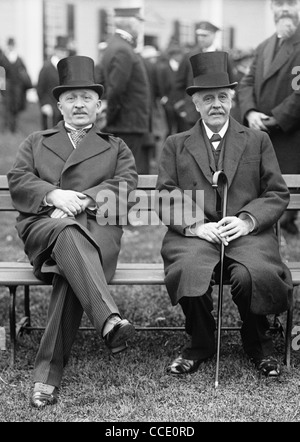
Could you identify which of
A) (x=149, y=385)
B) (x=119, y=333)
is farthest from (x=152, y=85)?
(x=119, y=333)

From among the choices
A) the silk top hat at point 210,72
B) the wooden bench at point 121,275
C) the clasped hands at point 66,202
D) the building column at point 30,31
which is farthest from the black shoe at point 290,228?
the building column at point 30,31

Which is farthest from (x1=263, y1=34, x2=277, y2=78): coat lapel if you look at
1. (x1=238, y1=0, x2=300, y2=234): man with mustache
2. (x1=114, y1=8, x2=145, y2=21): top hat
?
(x1=114, y1=8, x2=145, y2=21): top hat

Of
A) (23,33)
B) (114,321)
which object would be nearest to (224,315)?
(114,321)

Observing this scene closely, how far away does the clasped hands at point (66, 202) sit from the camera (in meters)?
4.87

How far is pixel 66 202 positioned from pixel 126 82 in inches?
139

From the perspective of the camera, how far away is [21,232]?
4945mm

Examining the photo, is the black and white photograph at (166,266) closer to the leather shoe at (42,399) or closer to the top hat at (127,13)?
the leather shoe at (42,399)

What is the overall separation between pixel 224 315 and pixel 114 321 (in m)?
1.61

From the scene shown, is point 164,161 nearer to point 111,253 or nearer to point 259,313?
point 111,253

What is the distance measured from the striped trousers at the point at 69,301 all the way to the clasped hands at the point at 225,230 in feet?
2.24

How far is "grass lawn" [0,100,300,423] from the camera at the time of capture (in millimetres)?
4199

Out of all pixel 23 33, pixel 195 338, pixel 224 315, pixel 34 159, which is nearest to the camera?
pixel 195 338

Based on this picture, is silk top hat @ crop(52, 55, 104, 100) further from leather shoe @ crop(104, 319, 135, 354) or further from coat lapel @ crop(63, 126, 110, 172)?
leather shoe @ crop(104, 319, 135, 354)

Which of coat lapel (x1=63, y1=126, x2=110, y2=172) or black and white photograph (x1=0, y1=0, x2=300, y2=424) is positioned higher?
coat lapel (x1=63, y1=126, x2=110, y2=172)
